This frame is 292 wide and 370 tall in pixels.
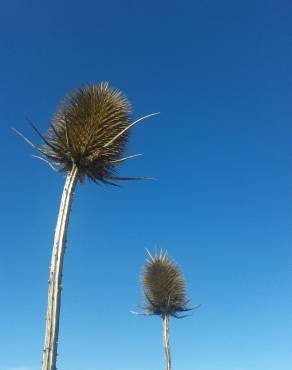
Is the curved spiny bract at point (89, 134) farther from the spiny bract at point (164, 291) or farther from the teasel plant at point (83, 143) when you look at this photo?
the spiny bract at point (164, 291)

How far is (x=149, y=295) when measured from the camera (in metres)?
25.1

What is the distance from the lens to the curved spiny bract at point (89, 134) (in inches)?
482

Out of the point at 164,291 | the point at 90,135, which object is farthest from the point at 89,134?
the point at 164,291

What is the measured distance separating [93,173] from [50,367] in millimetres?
5302

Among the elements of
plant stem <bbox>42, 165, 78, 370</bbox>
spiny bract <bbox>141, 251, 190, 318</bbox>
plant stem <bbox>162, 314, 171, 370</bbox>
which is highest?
spiny bract <bbox>141, 251, 190, 318</bbox>

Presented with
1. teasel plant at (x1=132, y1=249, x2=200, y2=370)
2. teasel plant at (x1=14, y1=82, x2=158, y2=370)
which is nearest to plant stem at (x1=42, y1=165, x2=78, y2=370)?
teasel plant at (x1=14, y1=82, x2=158, y2=370)

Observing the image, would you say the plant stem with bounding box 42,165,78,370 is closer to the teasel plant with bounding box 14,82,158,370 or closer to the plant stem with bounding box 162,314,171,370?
the teasel plant with bounding box 14,82,158,370

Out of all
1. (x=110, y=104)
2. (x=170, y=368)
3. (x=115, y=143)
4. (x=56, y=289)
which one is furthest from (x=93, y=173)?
(x=170, y=368)

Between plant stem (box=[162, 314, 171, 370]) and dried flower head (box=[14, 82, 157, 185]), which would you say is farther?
plant stem (box=[162, 314, 171, 370])

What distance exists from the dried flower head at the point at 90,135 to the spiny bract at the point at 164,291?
12.8 m

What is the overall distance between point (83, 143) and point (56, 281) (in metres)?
3.84

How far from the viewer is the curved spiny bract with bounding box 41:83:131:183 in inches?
482

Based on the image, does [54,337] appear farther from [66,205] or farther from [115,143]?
[115,143]

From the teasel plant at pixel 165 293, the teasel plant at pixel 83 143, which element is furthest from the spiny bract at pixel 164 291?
the teasel plant at pixel 83 143
